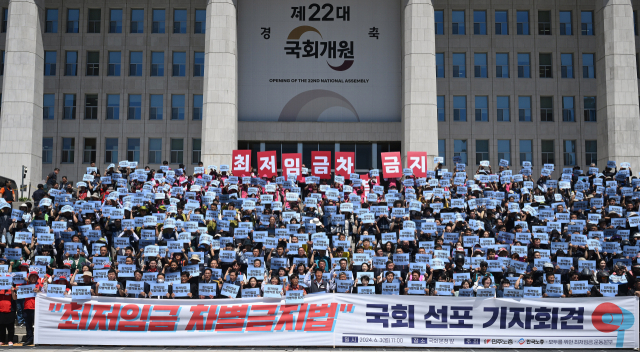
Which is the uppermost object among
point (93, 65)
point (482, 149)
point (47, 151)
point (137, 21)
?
point (137, 21)

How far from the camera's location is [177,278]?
14.8m

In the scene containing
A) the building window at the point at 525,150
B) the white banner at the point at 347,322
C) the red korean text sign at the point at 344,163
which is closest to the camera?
the white banner at the point at 347,322

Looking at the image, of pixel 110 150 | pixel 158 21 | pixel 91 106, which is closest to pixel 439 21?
pixel 158 21

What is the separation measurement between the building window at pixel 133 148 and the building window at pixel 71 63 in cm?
570

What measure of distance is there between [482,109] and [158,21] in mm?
21711

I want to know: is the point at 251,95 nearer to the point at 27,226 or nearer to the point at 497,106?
the point at 497,106

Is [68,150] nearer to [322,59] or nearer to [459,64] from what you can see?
[322,59]

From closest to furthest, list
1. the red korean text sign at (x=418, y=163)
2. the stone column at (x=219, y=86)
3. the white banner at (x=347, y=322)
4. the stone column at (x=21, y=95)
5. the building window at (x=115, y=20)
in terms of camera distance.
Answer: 1. the white banner at (x=347, y=322)
2. the red korean text sign at (x=418, y=163)
3. the stone column at (x=219, y=86)
4. the stone column at (x=21, y=95)
5. the building window at (x=115, y=20)

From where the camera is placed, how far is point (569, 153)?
134 feet

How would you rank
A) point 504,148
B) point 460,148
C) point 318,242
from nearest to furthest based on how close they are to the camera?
1. point 318,242
2. point 460,148
3. point 504,148

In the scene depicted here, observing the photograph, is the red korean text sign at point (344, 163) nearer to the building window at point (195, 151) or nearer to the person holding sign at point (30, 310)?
the person holding sign at point (30, 310)

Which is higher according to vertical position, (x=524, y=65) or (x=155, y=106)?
(x=524, y=65)

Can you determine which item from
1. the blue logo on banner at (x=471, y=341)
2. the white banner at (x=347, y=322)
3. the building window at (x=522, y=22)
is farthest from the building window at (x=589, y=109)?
the blue logo on banner at (x=471, y=341)

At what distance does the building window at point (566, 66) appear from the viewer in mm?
41094
